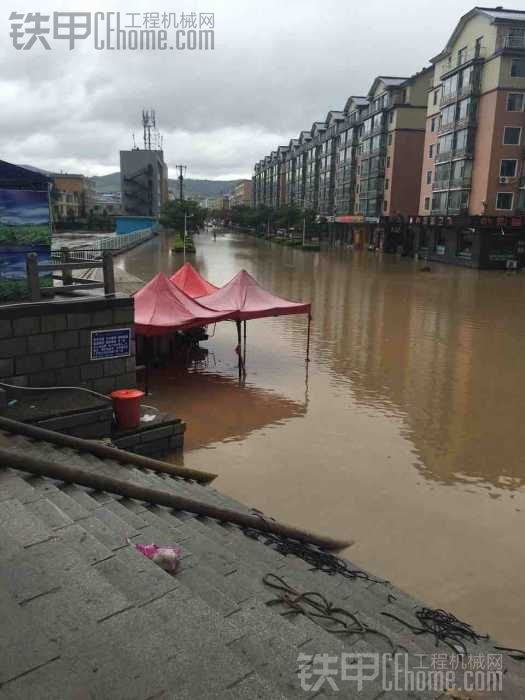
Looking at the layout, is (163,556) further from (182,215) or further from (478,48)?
(182,215)

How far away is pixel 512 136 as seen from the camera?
4003cm

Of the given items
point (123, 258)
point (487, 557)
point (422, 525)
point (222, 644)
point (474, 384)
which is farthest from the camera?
point (123, 258)

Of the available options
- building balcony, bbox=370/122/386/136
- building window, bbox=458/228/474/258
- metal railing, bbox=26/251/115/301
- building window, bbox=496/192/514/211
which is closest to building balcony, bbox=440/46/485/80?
building window, bbox=496/192/514/211

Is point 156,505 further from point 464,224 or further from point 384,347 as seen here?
point 464,224

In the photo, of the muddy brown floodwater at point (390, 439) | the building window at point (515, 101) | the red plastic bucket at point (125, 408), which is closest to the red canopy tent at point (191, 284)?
the muddy brown floodwater at point (390, 439)

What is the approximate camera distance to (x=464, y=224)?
42656 mm

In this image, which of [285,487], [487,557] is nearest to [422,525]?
[487,557]

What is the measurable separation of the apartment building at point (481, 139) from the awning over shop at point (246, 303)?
3114 centimetres

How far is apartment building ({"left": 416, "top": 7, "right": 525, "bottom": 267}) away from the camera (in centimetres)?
3944

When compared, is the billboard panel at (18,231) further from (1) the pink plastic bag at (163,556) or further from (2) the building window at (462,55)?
(2) the building window at (462,55)

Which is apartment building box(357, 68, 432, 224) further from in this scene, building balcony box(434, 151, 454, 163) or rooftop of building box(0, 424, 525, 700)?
rooftop of building box(0, 424, 525, 700)

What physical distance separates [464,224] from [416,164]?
16808mm

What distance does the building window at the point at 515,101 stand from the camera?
1556 inches

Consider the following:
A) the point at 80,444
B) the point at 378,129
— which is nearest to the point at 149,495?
the point at 80,444
